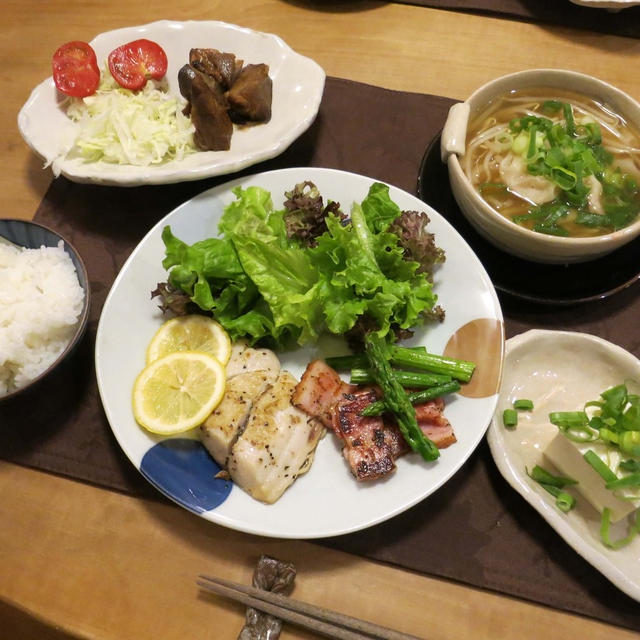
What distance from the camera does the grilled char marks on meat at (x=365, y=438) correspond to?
175 cm

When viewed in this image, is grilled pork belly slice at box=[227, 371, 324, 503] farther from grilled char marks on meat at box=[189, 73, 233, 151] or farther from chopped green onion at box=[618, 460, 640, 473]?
grilled char marks on meat at box=[189, 73, 233, 151]

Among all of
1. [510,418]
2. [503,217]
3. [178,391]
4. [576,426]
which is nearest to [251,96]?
[503,217]

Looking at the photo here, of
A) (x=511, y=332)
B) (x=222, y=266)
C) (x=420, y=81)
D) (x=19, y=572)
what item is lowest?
(x=19, y=572)

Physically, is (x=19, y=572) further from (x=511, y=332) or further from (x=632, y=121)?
(x=632, y=121)

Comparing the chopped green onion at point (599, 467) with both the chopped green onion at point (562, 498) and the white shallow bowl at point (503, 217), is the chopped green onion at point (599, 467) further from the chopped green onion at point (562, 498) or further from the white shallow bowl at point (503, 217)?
the white shallow bowl at point (503, 217)

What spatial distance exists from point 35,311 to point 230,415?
2.48 ft

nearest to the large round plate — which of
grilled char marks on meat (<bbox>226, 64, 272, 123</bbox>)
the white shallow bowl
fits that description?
the white shallow bowl

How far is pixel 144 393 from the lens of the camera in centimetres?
186

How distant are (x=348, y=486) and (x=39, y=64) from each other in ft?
8.57

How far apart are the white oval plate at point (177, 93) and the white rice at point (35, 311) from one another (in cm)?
46

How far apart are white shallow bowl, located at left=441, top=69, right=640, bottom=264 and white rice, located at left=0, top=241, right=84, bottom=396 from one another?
1.38 meters

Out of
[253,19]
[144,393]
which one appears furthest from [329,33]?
[144,393]

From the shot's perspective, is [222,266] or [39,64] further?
[39,64]

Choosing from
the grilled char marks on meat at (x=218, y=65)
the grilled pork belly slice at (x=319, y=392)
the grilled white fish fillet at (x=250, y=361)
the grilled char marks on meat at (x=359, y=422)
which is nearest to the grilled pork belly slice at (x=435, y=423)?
the grilled char marks on meat at (x=359, y=422)
